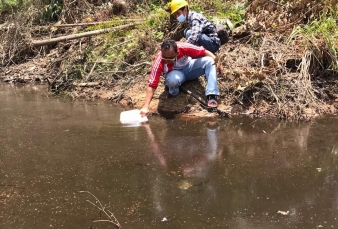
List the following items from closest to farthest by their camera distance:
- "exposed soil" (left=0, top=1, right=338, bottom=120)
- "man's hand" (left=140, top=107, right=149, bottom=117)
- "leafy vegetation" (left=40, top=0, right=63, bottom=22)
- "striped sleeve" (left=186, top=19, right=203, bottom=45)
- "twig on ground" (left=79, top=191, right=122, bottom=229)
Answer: "twig on ground" (left=79, top=191, right=122, bottom=229), "man's hand" (left=140, top=107, right=149, bottom=117), "exposed soil" (left=0, top=1, right=338, bottom=120), "striped sleeve" (left=186, top=19, right=203, bottom=45), "leafy vegetation" (left=40, top=0, right=63, bottom=22)

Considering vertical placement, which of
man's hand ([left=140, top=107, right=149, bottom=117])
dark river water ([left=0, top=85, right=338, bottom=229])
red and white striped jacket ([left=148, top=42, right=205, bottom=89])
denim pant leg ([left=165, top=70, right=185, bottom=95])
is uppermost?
red and white striped jacket ([left=148, top=42, right=205, bottom=89])

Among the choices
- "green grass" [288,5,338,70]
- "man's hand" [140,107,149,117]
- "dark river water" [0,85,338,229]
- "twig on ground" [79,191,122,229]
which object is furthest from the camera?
"green grass" [288,5,338,70]

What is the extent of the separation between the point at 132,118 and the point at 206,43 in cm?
161

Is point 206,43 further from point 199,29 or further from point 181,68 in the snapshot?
point 181,68

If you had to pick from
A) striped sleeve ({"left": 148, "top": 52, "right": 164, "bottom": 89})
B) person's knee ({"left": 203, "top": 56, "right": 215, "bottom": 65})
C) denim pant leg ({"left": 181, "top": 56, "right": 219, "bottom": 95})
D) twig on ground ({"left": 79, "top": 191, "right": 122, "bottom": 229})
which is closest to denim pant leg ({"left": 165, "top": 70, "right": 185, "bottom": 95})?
denim pant leg ({"left": 181, "top": 56, "right": 219, "bottom": 95})

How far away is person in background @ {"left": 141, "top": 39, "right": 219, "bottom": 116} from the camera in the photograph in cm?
511

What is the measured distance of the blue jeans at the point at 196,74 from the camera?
5.24m


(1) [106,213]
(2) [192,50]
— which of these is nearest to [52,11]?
(2) [192,50]

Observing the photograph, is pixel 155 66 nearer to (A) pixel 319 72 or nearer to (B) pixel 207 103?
(B) pixel 207 103

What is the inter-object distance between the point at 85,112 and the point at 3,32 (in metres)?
4.62

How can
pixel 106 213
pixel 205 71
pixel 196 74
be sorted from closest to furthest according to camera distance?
1. pixel 106 213
2. pixel 205 71
3. pixel 196 74

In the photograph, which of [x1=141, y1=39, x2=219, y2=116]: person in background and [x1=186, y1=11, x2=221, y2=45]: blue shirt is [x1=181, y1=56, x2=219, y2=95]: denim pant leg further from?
[x1=186, y1=11, x2=221, y2=45]: blue shirt

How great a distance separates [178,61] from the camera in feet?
17.7

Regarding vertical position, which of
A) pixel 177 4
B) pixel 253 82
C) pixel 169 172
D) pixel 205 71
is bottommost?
pixel 169 172
